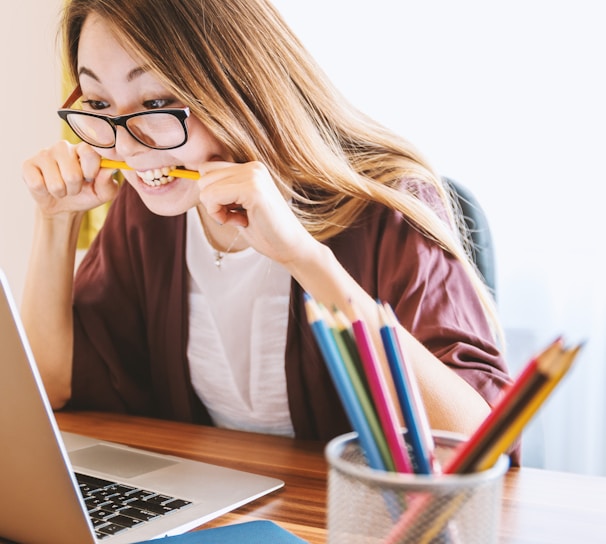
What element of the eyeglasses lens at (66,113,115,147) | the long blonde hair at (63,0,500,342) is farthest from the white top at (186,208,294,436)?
the eyeglasses lens at (66,113,115,147)

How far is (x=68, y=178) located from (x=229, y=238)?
0.27 metres

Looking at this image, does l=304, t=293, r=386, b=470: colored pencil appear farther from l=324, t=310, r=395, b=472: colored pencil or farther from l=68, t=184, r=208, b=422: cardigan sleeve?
l=68, t=184, r=208, b=422: cardigan sleeve

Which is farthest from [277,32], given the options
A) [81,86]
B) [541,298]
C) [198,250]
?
[541,298]

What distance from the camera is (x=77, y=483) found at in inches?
26.2

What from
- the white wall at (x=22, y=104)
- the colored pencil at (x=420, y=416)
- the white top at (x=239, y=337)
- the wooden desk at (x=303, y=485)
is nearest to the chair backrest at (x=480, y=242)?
the white top at (x=239, y=337)

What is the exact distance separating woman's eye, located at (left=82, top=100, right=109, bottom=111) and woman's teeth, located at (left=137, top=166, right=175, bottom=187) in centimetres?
10

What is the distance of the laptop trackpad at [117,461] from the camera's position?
816 mm

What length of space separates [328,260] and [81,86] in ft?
1.52

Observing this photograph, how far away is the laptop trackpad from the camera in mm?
816

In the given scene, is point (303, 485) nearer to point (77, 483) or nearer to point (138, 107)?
point (77, 483)

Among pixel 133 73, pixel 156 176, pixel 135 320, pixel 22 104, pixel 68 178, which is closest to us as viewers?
pixel 133 73

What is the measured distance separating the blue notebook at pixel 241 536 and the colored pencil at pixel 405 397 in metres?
0.28

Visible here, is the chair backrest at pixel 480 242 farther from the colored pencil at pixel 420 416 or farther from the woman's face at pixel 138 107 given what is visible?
the colored pencil at pixel 420 416

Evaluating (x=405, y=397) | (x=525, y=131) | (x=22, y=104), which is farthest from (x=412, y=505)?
(x=22, y=104)
